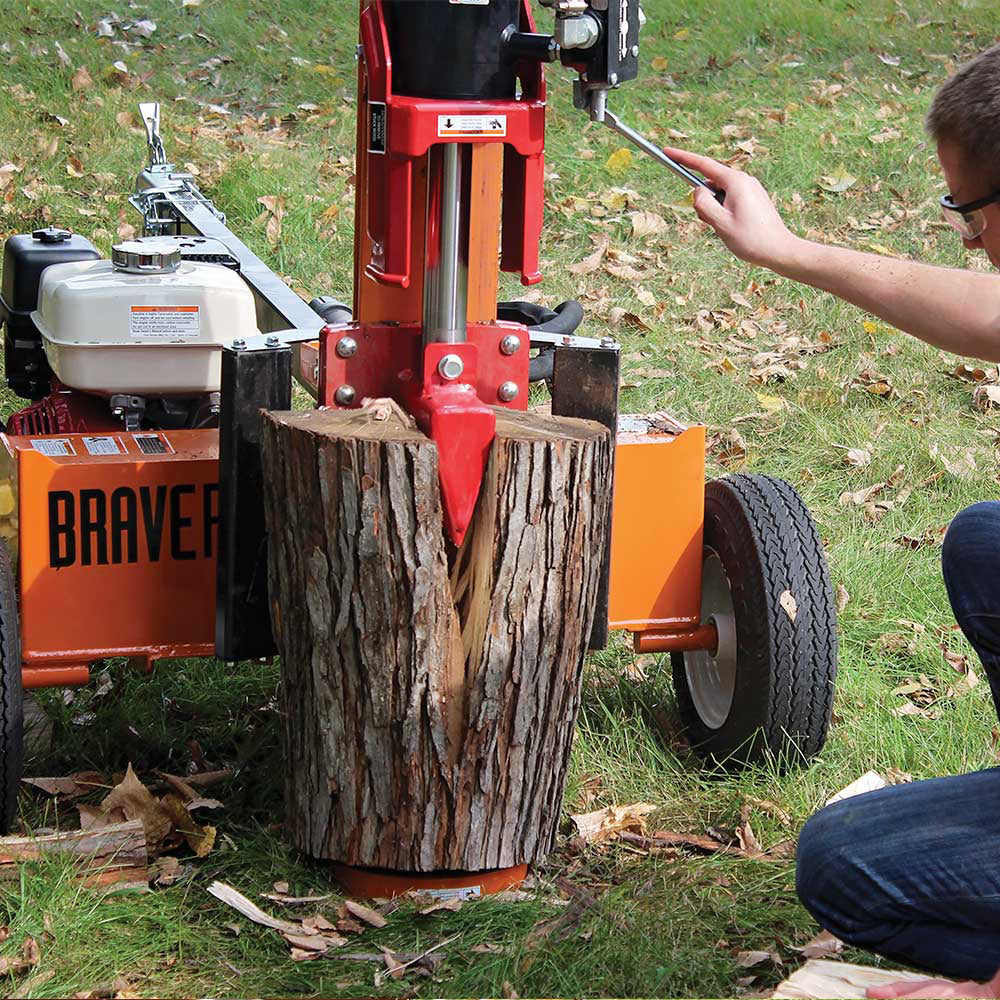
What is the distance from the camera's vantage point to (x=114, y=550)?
274 cm

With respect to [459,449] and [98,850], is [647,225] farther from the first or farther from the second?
[98,850]

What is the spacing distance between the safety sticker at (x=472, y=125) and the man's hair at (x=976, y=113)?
706mm

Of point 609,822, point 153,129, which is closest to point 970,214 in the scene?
point 609,822

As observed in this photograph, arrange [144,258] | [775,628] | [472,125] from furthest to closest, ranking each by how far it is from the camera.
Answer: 1. [144,258]
2. [775,628]
3. [472,125]

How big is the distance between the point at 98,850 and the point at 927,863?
55.5 inches

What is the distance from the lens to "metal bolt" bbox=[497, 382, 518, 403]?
8.77 feet

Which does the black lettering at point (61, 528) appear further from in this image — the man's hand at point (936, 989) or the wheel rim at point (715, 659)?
the man's hand at point (936, 989)

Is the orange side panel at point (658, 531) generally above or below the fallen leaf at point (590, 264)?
below

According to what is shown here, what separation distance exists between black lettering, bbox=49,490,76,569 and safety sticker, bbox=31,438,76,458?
0.10 metres

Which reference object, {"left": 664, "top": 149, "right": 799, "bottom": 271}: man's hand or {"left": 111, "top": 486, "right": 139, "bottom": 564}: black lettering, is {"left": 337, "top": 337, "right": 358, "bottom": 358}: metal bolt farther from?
{"left": 664, "top": 149, "right": 799, "bottom": 271}: man's hand

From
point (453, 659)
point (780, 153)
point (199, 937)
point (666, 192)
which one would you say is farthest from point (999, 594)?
point (780, 153)

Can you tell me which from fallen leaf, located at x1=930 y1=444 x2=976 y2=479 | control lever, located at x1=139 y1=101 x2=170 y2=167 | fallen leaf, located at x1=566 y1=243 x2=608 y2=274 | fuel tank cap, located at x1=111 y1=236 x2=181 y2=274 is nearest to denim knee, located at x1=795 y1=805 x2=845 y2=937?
fuel tank cap, located at x1=111 y1=236 x2=181 y2=274

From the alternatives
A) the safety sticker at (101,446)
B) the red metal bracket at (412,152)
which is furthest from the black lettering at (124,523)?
the red metal bracket at (412,152)

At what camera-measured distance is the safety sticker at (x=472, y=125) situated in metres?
2.43
